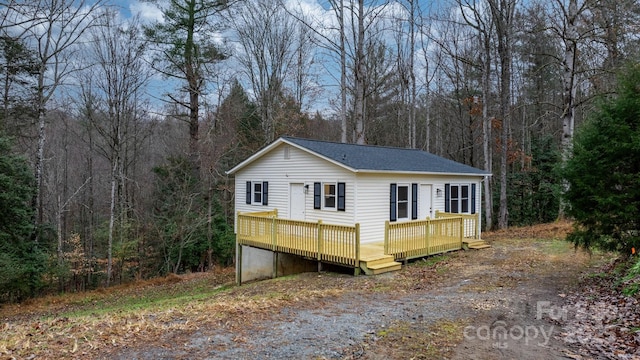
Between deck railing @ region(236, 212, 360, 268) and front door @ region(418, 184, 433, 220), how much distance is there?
13.2ft

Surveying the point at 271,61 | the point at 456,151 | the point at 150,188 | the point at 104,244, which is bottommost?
the point at 104,244

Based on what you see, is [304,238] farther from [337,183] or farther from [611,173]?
[611,173]

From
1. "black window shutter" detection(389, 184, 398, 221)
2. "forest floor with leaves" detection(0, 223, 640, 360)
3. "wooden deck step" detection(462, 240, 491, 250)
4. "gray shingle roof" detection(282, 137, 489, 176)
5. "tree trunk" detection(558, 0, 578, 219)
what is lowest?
"forest floor with leaves" detection(0, 223, 640, 360)

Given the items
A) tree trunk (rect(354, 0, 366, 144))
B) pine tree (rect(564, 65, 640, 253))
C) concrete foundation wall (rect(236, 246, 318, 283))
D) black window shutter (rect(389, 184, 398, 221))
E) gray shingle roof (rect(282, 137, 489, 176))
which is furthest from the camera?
tree trunk (rect(354, 0, 366, 144))

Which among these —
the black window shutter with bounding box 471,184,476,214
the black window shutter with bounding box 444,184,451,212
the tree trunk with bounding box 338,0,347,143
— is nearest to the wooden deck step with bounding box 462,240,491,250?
the black window shutter with bounding box 444,184,451,212

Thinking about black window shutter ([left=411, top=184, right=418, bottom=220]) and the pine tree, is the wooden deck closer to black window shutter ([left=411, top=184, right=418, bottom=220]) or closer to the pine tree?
black window shutter ([left=411, top=184, right=418, bottom=220])

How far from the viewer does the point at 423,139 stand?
33.2m

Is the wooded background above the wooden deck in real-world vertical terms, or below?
above

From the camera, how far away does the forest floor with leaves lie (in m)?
4.73

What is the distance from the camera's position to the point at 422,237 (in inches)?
453

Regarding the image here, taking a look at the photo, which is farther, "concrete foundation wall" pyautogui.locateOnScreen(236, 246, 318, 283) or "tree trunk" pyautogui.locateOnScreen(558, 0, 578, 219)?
"tree trunk" pyautogui.locateOnScreen(558, 0, 578, 219)

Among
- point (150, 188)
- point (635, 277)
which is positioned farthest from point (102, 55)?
point (635, 277)

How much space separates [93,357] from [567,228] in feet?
58.0

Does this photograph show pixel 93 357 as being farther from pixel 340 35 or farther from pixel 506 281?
pixel 340 35
